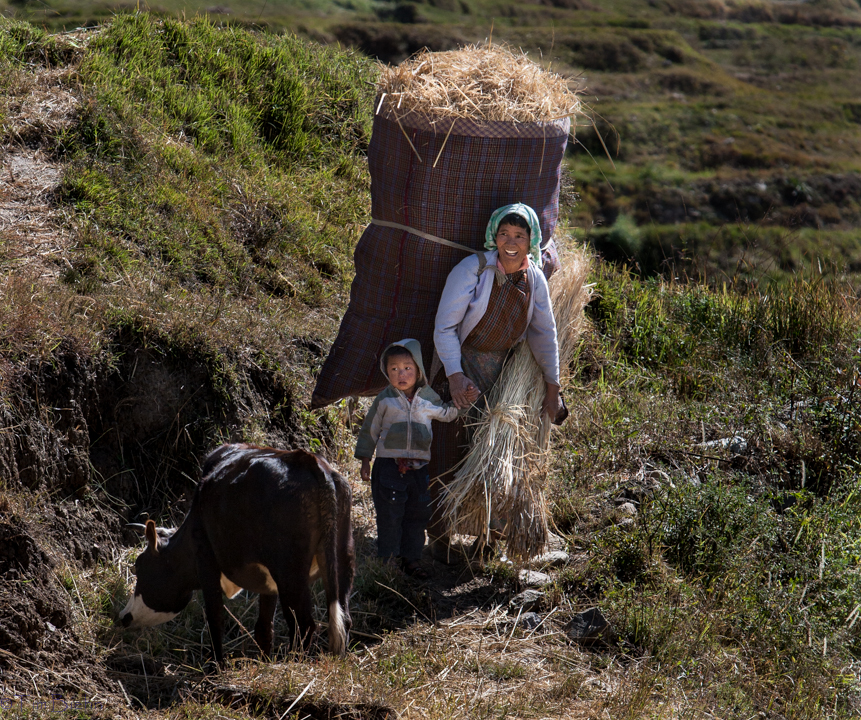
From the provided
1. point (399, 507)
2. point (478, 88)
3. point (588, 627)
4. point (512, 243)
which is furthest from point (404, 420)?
point (478, 88)

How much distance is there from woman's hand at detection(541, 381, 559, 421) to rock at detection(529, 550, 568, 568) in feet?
2.75

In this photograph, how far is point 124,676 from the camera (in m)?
3.58

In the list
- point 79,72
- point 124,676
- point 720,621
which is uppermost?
point 79,72

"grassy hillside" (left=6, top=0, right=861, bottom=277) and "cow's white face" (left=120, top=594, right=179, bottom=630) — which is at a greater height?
"grassy hillside" (left=6, top=0, right=861, bottom=277)

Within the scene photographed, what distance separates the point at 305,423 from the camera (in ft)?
17.9

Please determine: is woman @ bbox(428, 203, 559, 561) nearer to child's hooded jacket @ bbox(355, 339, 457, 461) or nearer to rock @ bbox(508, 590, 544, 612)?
child's hooded jacket @ bbox(355, 339, 457, 461)

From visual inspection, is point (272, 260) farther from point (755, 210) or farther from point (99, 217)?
point (755, 210)

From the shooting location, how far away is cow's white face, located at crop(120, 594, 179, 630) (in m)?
3.66

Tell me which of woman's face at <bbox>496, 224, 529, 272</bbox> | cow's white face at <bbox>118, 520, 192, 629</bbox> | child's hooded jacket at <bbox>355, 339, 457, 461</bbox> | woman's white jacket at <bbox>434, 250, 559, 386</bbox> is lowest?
cow's white face at <bbox>118, 520, 192, 629</bbox>

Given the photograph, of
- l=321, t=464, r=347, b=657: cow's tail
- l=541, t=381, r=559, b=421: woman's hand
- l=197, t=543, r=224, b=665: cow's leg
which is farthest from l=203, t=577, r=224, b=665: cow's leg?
l=541, t=381, r=559, b=421: woman's hand

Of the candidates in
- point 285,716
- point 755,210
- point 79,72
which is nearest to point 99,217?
point 79,72

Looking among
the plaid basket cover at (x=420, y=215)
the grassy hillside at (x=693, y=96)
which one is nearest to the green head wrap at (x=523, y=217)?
the plaid basket cover at (x=420, y=215)

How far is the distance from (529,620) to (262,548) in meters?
1.59

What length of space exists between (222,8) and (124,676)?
17.4 m
